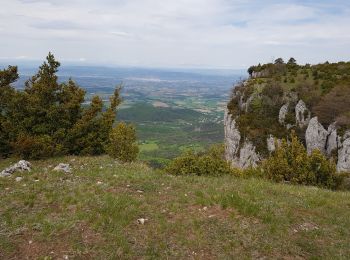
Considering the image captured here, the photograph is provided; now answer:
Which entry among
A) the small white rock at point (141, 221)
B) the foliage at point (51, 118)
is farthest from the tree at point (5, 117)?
the small white rock at point (141, 221)

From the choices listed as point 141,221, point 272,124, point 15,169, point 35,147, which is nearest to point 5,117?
point 35,147

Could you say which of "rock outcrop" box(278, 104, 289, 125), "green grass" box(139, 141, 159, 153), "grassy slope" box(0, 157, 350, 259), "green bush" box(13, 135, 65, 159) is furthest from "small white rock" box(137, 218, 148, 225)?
"green grass" box(139, 141, 159, 153)

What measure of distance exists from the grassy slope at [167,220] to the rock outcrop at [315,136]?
34.3 m

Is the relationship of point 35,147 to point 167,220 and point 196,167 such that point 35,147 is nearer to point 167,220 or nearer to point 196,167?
point 196,167

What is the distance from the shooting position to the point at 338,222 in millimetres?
14859

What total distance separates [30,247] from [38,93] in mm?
24755

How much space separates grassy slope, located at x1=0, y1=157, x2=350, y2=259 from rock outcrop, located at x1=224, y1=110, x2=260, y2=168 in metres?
38.1

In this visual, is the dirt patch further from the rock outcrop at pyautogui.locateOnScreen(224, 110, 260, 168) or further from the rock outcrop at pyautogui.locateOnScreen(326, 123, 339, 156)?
the rock outcrop at pyautogui.locateOnScreen(224, 110, 260, 168)

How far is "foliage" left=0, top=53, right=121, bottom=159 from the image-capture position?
112 ft

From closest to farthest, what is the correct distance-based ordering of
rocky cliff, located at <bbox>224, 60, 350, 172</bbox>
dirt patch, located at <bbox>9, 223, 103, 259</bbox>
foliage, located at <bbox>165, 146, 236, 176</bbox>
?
dirt patch, located at <bbox>9, 223, 103, 259</bbox>, foliage, located at <bbox>165, 146, 236, 176</bbox>, rocky cliff, located at <bbox>224, 60, 350, 172</bbox>

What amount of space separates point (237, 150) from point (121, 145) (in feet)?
104

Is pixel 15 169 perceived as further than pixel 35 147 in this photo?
No

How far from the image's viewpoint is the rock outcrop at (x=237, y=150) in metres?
56.9

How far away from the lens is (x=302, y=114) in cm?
5503
